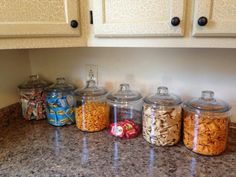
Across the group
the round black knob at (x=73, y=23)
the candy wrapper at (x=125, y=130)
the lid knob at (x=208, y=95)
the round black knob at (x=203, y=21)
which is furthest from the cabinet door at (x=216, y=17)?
the candy wrapper at (x=125, y=130)

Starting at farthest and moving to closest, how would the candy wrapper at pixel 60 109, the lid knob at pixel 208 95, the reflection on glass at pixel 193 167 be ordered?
the candy wrapper at pixel 60 109
the lid knob at pixel 208 95
the reflection on glass at pixel 193 167

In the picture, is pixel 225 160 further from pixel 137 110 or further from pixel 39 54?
pixel 39 54

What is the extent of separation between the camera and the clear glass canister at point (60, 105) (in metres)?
1.14

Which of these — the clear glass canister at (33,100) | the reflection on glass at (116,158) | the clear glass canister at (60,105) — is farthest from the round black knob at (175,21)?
the clear glass canister at (33,100)

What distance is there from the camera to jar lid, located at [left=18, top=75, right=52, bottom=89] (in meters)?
1.23

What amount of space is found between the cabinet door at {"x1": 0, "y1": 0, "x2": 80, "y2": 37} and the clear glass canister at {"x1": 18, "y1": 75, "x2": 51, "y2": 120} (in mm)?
496

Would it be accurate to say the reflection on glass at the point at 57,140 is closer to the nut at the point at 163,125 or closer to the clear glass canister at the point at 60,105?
the clear glass canister at the point at 60,105

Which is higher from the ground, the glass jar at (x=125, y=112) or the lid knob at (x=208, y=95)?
the lid knob at (x=208, y=95)

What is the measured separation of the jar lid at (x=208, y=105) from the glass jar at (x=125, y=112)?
0.27 m

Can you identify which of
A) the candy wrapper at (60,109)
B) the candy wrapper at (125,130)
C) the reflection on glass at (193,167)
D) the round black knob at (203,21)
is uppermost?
the round black knob at (203,21)

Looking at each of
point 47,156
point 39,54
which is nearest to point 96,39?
point 47,156

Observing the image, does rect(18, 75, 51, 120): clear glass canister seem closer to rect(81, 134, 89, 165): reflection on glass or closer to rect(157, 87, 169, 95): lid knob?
rect(81, 134, 89, 165): reflection on glass

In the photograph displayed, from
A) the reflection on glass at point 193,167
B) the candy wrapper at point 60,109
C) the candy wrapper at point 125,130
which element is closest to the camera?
the reflection on glass at point 193,167

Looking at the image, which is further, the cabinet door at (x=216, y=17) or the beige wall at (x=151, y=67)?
the beige wall at (x=151, y=67)
